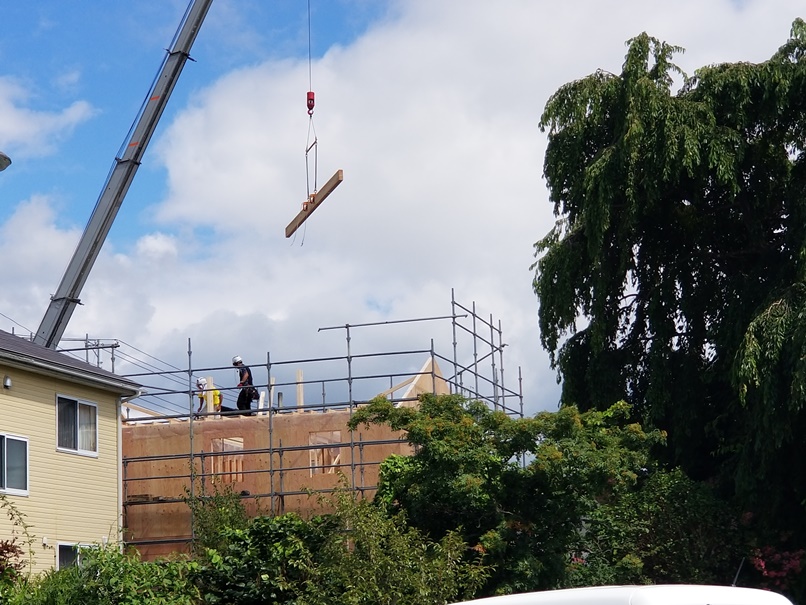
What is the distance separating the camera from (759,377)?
69.1ft

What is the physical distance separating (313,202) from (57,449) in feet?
23.4

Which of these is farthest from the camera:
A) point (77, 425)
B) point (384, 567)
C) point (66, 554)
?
point (77, 425)

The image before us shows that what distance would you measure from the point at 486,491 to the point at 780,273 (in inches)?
302

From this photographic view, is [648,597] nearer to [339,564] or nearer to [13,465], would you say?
[339,564]

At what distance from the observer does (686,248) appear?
997 inches

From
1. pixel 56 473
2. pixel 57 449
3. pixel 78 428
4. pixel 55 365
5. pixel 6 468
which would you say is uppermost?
pixel 55 365

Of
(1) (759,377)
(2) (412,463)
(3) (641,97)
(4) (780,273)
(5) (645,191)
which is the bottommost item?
(2) (412,463)

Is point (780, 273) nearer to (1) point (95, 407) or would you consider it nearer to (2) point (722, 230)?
(2) point (722, 230)

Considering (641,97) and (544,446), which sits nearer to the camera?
(544,446)

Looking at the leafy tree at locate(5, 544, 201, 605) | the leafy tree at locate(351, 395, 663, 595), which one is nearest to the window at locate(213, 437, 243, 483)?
the leafy tree at locate(351, 395, 663, 595)

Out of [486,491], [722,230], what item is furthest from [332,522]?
[722,230]

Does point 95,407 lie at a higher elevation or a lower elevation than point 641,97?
lower

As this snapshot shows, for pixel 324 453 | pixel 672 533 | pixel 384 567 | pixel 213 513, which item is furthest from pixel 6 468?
pixel 672 533

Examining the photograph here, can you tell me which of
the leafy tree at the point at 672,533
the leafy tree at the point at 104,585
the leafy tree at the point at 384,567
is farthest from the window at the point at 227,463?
the leafy tree at the point at 384,567
